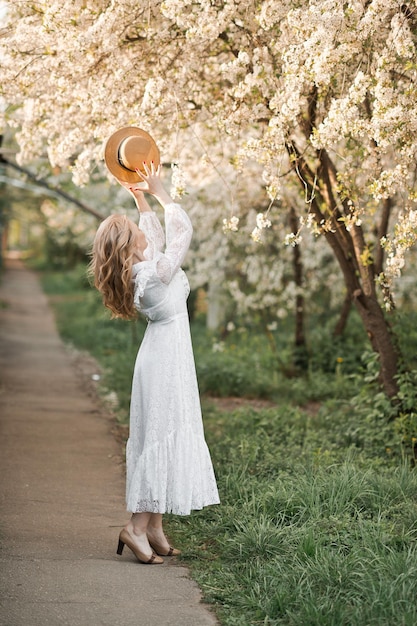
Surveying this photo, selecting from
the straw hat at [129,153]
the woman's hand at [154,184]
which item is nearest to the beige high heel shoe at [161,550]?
the woman's hand at [154,184]

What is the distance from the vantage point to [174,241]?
5172 millimetres

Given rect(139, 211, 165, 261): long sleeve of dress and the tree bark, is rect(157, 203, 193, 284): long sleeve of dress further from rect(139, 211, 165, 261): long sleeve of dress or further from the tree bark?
the tree bark

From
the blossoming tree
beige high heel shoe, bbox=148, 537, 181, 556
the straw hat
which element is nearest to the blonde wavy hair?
the straw hat

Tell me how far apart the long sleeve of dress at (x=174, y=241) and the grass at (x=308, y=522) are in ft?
5.10

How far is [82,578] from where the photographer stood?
4.75 meters

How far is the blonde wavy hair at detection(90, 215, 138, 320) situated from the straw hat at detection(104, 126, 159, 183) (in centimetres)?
40

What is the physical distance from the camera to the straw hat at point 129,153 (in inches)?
211

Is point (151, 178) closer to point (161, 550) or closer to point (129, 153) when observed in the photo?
point (129, 153)

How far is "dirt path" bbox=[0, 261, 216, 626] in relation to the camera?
433 cm

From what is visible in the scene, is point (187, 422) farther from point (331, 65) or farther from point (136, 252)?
point (331, 65)

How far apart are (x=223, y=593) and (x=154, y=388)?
3.83ft

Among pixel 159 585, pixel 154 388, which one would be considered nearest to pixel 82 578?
pixel 159 585

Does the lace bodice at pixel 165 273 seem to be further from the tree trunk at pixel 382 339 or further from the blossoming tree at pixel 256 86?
the tree trunk at pixel 382 339

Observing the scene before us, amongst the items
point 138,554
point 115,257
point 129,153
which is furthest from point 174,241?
point 138,554
